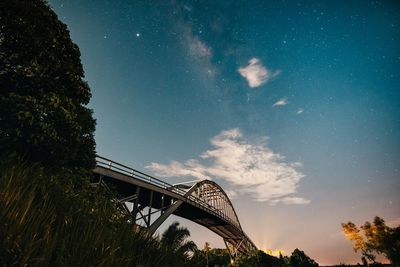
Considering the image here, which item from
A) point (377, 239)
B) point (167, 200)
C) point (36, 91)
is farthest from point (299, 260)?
point (36, 91)

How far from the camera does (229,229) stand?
58.4m

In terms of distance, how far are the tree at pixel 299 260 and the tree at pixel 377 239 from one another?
59.6 feet

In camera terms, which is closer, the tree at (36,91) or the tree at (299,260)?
the tree at (36,91)

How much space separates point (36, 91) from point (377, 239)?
2300 inches

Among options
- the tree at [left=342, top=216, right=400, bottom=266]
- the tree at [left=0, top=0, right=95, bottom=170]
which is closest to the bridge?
the tree at [left=0, top=0, right=95, bottom=170]

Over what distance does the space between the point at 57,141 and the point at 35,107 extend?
1.58m

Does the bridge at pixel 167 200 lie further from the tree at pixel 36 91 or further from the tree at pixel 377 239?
the tree at pixel 377 239

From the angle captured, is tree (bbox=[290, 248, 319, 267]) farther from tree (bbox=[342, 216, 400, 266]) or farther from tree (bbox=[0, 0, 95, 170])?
tree (bbox=[0, 0, 95, 170])

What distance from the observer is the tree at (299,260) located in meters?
63.3

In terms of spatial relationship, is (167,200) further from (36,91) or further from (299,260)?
(299,260)

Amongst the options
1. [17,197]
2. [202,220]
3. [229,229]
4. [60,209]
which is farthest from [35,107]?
[229,229]

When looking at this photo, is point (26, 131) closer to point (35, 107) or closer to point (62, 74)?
point (35, 107)

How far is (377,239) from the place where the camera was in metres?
45.7

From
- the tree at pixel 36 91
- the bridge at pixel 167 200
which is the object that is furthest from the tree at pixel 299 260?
the tree at pixel 36 91
